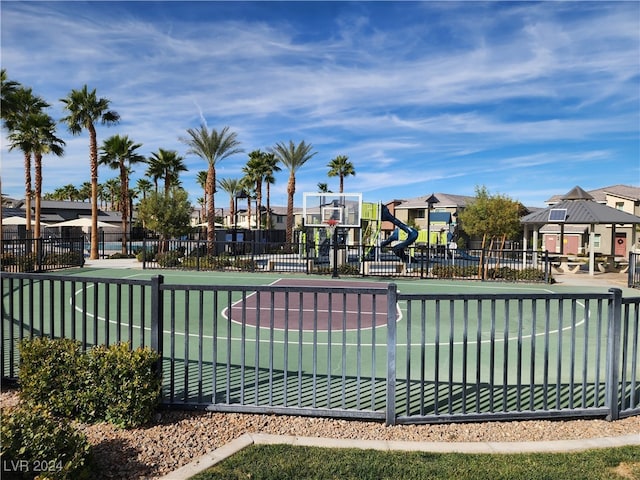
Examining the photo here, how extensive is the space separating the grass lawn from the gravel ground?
0.41 m

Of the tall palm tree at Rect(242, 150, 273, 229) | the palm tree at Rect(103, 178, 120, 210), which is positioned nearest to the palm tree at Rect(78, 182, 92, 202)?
the palm tree at Rect(103, 178, 120, 210)

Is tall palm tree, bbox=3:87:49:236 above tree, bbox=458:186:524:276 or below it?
above

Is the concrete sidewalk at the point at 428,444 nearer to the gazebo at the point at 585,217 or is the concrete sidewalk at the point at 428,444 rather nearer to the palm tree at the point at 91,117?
the gazebo at the point at 585,217

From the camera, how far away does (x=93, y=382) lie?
445cm

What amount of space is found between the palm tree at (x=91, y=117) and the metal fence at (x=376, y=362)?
22.8 m

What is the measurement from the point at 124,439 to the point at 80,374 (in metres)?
0.83

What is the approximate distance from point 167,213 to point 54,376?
90.7ft

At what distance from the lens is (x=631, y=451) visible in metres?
3.98

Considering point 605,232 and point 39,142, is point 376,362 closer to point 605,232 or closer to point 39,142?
point 39,142

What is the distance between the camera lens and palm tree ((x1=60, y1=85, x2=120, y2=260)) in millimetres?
29756

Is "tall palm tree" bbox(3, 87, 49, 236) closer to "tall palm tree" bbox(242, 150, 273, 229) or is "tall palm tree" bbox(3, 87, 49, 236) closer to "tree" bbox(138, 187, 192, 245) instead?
"tree" bbox(138, 187, 192, 245)

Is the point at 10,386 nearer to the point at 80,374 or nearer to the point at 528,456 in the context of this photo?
the point at 80,374

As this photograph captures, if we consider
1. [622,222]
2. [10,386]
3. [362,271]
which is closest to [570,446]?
[10,386]

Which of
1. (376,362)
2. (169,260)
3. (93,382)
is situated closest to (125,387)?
(93,382)
